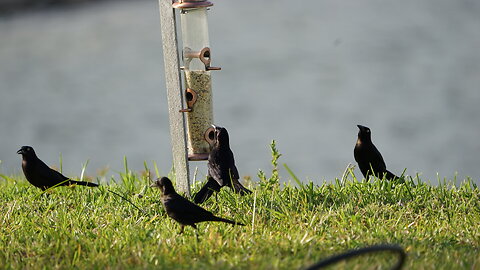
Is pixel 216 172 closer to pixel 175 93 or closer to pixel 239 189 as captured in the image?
pixel 239 189

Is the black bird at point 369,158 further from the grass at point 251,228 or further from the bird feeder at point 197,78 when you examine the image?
the bird feeder at point 197,78

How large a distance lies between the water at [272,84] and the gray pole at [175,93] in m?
7.58

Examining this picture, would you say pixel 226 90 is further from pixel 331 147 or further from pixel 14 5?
pixel 14 5

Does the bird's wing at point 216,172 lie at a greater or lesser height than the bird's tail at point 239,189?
greater

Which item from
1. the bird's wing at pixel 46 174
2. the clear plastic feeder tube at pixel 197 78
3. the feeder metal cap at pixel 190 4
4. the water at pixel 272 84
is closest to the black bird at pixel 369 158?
the clear plastic feeder tube at pixel 197 78

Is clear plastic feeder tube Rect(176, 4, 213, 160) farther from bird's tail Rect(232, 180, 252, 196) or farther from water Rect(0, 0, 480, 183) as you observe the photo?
water Rect(0, 0, 480, 183)

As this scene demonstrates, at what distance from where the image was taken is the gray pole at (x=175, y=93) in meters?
6.77

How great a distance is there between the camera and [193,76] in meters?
7.11

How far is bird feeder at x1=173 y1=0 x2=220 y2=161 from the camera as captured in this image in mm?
Result: 7047

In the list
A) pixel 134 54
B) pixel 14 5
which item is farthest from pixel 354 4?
pixel 14 5

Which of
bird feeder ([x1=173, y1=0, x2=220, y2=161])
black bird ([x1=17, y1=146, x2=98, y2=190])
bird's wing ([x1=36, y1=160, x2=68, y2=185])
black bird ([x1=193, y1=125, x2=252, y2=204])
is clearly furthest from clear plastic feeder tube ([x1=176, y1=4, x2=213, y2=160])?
bird's wing ([x1=36, y1=160, x2=68, y2=185])

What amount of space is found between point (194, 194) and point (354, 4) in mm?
37982

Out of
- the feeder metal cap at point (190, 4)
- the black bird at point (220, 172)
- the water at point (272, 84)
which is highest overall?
the feeder metal cap at point (190, 4)

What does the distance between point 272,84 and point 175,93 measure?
2264cm
